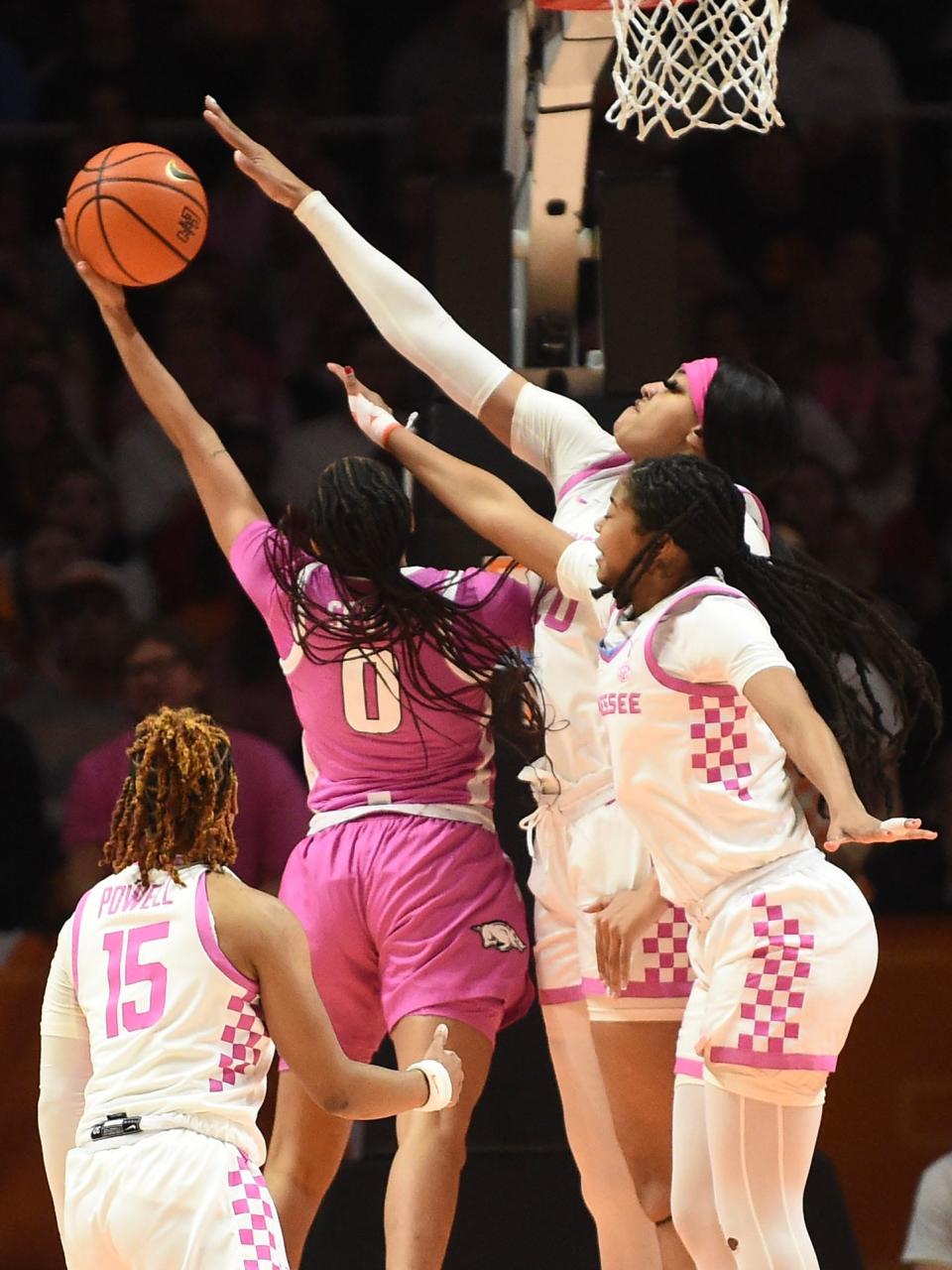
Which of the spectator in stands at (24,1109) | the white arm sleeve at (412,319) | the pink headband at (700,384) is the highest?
the white arm sleeve at (412,319)

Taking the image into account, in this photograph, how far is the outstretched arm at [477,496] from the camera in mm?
4340

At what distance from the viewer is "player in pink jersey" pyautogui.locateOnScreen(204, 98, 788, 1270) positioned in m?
4.23

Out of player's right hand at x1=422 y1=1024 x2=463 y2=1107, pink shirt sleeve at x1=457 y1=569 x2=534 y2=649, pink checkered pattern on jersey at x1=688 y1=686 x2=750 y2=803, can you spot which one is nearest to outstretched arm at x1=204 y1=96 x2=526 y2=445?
pink shirt sleeve at x1=457 y1=569 x2=534 y2=649

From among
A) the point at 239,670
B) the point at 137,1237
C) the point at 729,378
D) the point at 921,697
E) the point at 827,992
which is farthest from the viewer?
the point at 239,670

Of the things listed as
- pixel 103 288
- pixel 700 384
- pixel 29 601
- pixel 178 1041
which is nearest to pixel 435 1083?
pixel 178 1041

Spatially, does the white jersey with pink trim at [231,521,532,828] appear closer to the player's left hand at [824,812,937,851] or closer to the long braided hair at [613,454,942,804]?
the long braided hair at [613,454,942,804]

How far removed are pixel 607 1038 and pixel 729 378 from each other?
4.53 feet

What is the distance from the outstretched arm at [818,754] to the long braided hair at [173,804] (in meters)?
0.93

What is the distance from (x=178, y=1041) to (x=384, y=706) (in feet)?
3.82

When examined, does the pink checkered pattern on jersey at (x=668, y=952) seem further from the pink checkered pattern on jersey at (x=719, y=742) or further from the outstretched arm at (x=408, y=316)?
the outstretched arm at (x=408, y=316)

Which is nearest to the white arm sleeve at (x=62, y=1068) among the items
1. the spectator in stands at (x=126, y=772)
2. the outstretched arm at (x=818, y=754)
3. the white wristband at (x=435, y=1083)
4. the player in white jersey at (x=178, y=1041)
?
the player in white jersey at (x=178, y=1041)

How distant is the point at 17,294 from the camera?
8.48 meters

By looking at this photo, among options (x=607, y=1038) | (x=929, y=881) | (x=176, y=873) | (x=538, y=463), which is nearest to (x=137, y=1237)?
(x=176, y=873)

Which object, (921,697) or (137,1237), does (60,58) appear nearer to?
(921,697)
